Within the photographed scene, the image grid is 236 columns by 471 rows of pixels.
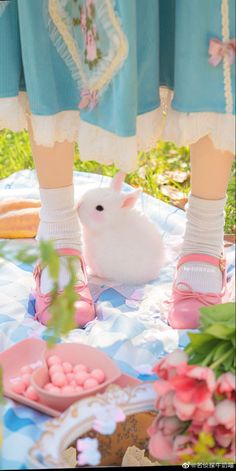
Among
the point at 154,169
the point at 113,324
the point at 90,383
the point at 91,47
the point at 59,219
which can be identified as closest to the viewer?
the point at 90,383

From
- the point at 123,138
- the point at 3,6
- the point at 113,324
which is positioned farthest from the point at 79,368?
the point at 3,6

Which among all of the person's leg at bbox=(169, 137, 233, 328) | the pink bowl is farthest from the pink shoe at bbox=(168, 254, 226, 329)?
the pink bowl

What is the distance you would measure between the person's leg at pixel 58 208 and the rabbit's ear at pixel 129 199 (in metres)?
0.09

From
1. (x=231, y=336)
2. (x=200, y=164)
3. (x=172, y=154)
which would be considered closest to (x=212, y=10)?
(x=200, y=164)

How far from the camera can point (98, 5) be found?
0.97 metres

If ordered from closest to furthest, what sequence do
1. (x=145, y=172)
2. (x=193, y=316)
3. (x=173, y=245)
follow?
(x=193, y=316), (x=173, y=245), (x=145, y=172)

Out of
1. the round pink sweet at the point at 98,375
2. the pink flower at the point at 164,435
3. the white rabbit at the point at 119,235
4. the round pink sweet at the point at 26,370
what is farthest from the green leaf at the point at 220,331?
the white rabbit at the point at 119,235

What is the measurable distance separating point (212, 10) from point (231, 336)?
47 centimetres

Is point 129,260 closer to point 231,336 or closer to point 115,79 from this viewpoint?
point 115,79

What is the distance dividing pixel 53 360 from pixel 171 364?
0.23 meters

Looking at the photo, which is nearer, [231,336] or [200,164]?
[231,336]

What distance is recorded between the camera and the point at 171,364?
781 mm

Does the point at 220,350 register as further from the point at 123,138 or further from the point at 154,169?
the point at 154,169

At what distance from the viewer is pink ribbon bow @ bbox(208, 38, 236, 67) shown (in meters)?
0.97
